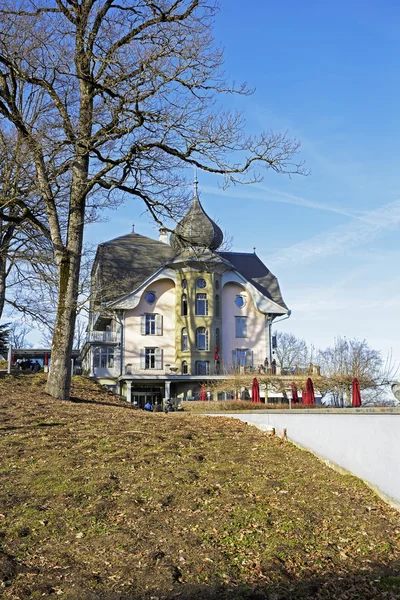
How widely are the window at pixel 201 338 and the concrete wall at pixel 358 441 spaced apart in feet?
101

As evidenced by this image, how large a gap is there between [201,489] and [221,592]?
287 cm

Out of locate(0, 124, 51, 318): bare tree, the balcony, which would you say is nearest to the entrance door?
the balcony

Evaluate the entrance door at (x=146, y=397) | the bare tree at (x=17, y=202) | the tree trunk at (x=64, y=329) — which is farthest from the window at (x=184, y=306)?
the tree trunk at (x=64, y=329)

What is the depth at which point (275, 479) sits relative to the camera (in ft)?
32.8

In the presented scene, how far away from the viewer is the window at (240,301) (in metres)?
46.8

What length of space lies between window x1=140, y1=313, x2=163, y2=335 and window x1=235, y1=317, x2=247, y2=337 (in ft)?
18.2

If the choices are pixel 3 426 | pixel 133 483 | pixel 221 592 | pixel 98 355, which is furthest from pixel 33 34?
pixel 98 355

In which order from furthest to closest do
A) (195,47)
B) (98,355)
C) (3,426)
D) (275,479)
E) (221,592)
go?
(98,355) < (195,47) < (3,426) < (275,479) < (221,592)

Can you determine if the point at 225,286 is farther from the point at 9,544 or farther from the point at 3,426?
the point at 9,544

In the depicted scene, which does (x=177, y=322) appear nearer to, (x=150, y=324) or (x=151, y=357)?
(x=150, y=324)

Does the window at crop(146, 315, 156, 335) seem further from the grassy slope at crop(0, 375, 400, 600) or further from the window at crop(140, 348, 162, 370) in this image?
the grassy slope at crop(0, 375, 400, 600)

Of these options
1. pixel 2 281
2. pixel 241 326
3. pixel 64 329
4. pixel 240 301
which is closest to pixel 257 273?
pixel 240 301

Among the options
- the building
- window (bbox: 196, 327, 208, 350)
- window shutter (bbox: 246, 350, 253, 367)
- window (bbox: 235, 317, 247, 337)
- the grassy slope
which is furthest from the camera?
window (bbox: 235, 317, 247, 337)

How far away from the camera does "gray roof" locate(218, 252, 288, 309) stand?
48.5 m
